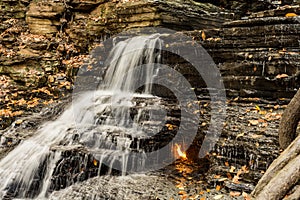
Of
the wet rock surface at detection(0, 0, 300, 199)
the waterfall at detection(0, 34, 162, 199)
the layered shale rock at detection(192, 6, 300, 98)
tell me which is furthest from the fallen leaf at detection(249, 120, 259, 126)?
the waterfall at detection(0, 34, 162, 199)

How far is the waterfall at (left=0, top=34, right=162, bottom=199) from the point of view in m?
5.75

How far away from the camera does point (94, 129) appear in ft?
21.2

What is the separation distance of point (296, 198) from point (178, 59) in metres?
5.08

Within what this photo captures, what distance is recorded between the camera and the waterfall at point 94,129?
18.9ft

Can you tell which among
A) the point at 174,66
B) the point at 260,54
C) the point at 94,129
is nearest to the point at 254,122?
the point at 260,54

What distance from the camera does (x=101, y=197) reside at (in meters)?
4.80

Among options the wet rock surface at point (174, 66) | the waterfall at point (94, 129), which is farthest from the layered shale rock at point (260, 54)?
the waterfall at point (94, 129)

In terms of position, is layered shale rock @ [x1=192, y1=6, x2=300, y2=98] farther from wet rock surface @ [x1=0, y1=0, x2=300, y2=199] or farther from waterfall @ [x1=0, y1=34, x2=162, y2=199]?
waterfall @ [x1=0, y1=34, x2=162, y2=199]

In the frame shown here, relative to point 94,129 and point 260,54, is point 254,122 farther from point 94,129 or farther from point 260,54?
point 94,129

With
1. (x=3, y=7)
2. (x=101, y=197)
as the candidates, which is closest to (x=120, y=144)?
(x=101, y=197)

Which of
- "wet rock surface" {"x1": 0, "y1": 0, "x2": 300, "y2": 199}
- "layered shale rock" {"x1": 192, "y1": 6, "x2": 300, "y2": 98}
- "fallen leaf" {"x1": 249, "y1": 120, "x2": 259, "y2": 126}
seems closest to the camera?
"wet rock surface" {"x1": 0, "y1": 0, "x2": 300, "y2": 199}

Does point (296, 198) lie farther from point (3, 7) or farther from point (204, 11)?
point (3, 7)

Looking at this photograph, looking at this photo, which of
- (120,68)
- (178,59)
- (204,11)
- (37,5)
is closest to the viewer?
(178,59)

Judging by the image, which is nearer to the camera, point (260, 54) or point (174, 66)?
point (260, 54)
